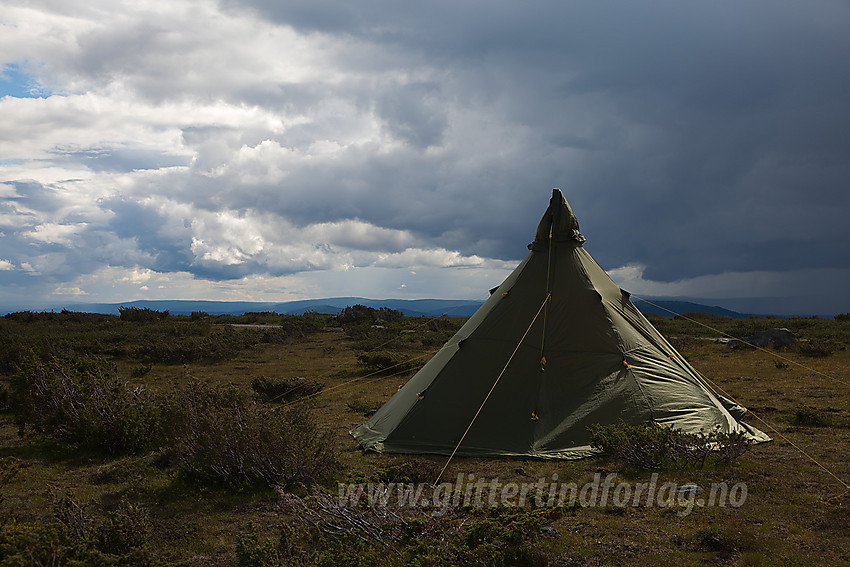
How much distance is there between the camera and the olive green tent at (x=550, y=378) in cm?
952

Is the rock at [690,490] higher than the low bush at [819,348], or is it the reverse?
the low bush at [819,348]

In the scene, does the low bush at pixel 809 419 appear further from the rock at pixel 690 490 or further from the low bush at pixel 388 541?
the low bush at pixel 388 541

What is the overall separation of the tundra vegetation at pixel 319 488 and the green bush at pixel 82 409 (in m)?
0.03

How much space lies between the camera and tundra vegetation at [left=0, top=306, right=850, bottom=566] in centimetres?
545

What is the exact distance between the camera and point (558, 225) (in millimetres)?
11297

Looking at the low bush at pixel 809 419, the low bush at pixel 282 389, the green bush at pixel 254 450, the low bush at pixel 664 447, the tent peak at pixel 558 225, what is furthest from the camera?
the low bush at pixel 282 389

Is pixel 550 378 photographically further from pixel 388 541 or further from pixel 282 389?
pixel 282 389

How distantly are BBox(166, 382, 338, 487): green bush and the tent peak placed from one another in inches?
244

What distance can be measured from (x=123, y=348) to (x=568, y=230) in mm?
22751

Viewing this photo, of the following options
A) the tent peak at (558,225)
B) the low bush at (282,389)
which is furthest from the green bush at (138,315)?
the tent peak at (558,225)

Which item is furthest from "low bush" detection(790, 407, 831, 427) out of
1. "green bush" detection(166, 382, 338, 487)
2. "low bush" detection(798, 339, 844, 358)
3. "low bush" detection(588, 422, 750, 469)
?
"low bush" detection(798, 339, 844, 358)

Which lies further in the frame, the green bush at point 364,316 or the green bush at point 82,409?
the green bush at point 364,316

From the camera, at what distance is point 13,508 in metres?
7.44

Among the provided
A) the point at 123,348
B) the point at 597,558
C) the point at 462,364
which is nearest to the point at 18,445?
the point at 462,364
